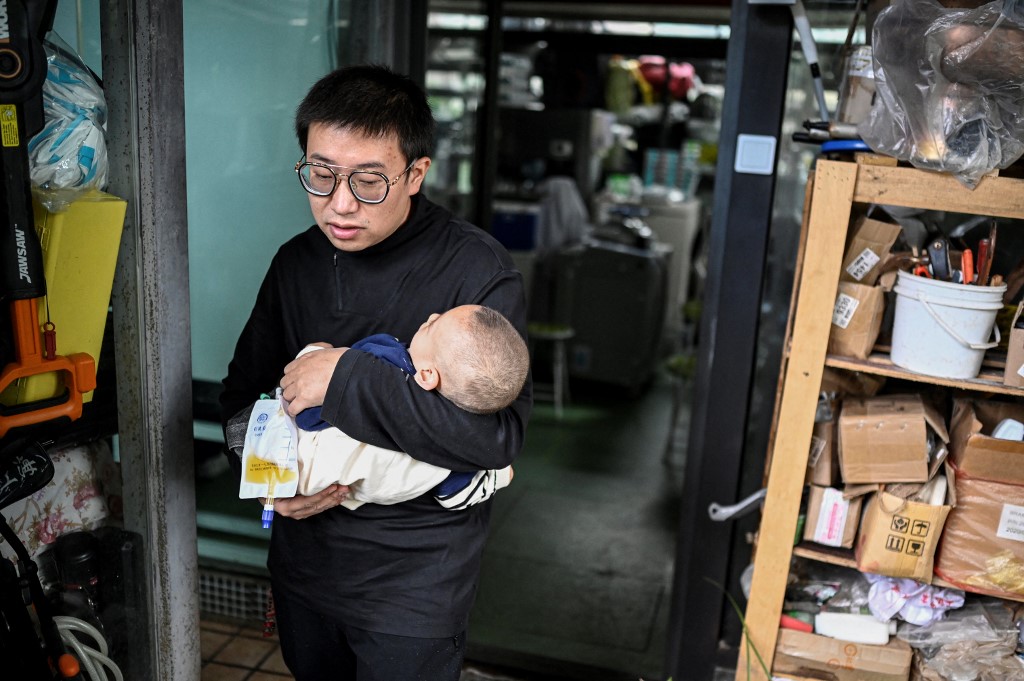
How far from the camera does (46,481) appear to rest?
1.37 metres

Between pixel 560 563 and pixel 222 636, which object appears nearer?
pixel 222 636

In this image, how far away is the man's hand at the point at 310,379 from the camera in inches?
57.2

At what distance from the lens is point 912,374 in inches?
77.4

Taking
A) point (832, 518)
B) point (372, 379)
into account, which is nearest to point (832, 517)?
point (832, 518)

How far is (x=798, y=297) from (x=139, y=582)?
1.55 meters

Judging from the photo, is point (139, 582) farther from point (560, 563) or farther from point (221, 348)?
point (560, 563)

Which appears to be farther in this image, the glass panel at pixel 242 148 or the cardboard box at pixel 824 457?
the glass panel at pixel 242 148

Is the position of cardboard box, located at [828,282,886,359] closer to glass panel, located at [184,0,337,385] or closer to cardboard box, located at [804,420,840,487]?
cardboard box, located at [804,420,840,487]

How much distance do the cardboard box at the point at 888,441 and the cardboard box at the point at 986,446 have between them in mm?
41

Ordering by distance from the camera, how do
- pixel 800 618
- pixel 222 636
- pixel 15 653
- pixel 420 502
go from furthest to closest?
pixel 222 636
pixel 800 618
pixel 420 502
pixel 15 653

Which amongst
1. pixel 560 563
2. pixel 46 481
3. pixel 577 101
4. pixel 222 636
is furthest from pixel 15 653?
pixel 577 101

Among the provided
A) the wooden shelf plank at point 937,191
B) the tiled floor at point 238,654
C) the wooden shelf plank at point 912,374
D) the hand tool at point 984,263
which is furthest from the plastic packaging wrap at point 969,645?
the tiled floor at point 238,654

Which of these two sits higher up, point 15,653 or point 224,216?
point 224,216

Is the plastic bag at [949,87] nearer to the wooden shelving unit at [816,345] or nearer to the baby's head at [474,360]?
the wooden shelving unit at [816,345]
